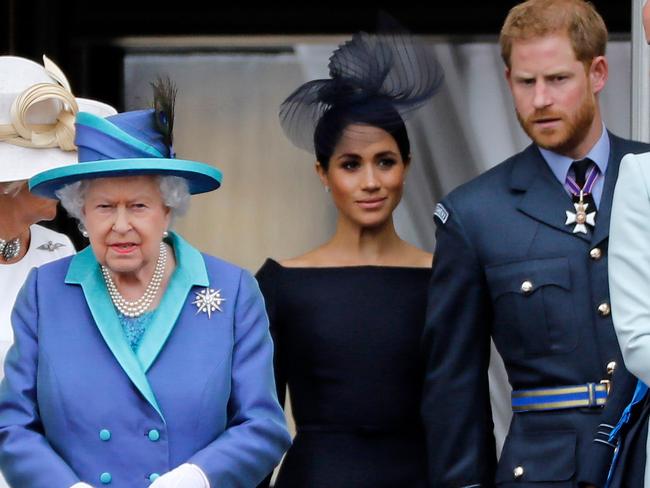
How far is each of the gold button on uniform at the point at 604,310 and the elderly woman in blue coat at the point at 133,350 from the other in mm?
839

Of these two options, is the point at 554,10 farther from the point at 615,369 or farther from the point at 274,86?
the point at 274,86

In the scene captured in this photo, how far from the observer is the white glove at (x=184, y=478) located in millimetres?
3938

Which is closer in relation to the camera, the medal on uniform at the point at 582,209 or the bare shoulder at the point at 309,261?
the medal on uniform at the point at 582,209

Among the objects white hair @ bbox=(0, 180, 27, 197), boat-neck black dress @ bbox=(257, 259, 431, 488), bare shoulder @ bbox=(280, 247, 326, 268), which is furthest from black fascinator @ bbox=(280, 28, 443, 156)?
white hair @ bbox=(0, 180, 27, 197)

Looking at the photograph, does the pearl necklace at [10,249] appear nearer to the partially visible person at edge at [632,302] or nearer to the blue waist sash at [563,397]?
the blue waist sash at [563,397]

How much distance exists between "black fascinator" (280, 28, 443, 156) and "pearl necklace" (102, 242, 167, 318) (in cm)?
117

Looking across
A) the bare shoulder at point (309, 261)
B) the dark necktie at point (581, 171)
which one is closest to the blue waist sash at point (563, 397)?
the dark necktie at point (581, 171)

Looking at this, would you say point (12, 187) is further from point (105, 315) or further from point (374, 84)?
point (374, 84)

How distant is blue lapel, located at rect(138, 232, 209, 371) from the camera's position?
13.5 feet

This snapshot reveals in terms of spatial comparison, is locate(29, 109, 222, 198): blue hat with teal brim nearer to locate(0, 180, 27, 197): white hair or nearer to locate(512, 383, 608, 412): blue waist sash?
locate(0, 180, 27, 197): white hair

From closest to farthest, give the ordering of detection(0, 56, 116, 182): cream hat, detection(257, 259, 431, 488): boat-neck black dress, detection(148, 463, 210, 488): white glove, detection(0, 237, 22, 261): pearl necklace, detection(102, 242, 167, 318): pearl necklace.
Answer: detection(148, 463, 210, 488): white glove → detection(102, 242, 167, 318): pearl necklace → detection(0, 56, 116, 182): cream hat → detection(0, 237, 22, 261): pearl necklace → detection(257, 259, 431, 488): boat-neck black dress

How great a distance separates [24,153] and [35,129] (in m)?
0.07

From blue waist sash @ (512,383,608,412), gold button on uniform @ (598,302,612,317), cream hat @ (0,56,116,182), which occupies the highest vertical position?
cream hat @ (0,56,116,182)

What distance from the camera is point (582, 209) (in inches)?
182
